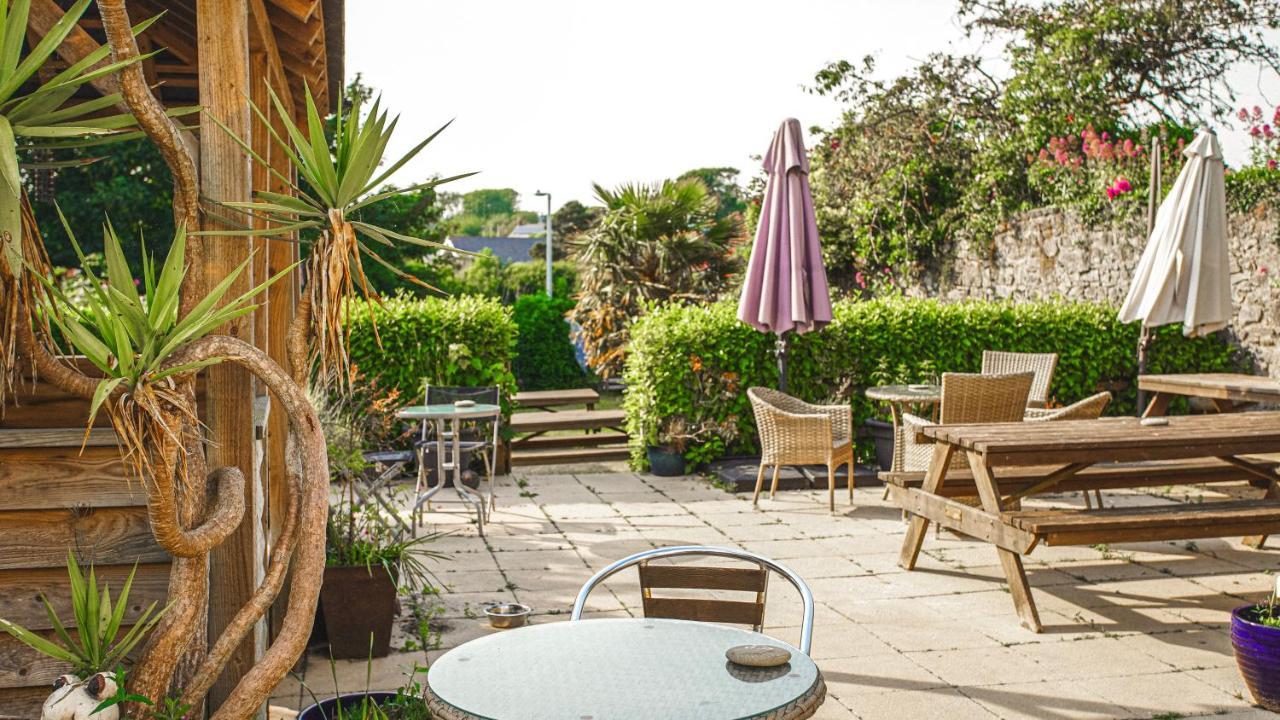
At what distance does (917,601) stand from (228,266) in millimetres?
3472

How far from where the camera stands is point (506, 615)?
445cm

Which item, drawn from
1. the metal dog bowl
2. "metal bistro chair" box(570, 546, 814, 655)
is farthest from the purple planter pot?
the metal dog bowl

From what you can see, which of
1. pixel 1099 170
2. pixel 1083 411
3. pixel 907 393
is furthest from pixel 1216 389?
pixel 1099 170

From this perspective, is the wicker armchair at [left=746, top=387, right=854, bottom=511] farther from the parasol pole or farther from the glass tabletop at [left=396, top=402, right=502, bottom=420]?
the parasol pole

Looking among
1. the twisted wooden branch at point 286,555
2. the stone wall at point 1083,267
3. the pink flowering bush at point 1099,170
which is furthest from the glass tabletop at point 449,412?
the pink flowering bush at point 1099,170

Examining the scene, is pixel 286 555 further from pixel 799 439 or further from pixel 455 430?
pixel 799 439

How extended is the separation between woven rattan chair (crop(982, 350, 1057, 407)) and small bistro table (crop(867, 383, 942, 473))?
24.6 inches

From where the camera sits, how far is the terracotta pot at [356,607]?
13.1 ft

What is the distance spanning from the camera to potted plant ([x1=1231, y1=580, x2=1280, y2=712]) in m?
3.44

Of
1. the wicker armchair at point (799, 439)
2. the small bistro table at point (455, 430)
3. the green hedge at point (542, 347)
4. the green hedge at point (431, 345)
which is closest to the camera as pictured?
the small bistro table at point (455, 430)

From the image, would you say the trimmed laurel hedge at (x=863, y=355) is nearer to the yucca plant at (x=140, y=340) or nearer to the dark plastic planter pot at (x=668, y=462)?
the dark plastic planter pot at (x=668, y=462)

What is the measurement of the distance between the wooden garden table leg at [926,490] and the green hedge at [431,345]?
407 centimetres

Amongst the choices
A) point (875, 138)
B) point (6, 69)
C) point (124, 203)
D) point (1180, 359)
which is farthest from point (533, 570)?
point (124, 203)

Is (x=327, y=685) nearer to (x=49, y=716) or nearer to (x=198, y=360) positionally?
(x=49, y=716)
